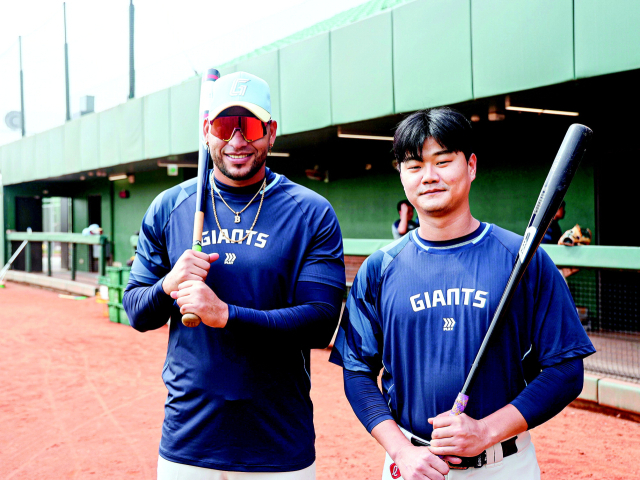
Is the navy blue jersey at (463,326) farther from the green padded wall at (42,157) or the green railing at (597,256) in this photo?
the green padded wall at (42,157)

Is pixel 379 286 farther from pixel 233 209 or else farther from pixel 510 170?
pixel 510 170

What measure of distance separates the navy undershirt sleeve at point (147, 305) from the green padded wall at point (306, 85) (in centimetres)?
731

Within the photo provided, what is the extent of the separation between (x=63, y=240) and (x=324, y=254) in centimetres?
1574

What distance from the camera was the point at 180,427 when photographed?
6.28 ft

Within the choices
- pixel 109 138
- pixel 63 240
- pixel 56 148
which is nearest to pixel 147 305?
pixel 109 138

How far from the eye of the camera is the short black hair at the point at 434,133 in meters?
1.76

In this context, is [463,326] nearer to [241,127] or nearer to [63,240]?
[241,127]

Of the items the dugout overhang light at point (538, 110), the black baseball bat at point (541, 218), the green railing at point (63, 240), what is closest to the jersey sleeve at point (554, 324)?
the black baseball bat at point (541, 218)

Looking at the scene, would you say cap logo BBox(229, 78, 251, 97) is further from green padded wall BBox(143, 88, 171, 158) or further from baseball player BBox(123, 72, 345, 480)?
green padded wall BBox(143, 88, 171, 158)

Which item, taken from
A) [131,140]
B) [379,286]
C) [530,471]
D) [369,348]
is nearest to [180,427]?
[369,348]

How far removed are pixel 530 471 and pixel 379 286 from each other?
0.71 metres

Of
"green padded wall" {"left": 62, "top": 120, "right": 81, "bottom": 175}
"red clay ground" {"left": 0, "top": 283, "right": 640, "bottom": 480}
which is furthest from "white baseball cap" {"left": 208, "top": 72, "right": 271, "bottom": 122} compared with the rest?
"green padded wall" {"left": 62, "top": 120, "right": 81, "bottom": 175}

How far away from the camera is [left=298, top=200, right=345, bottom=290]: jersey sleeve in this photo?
1.90 m

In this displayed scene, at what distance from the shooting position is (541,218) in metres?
1.67
